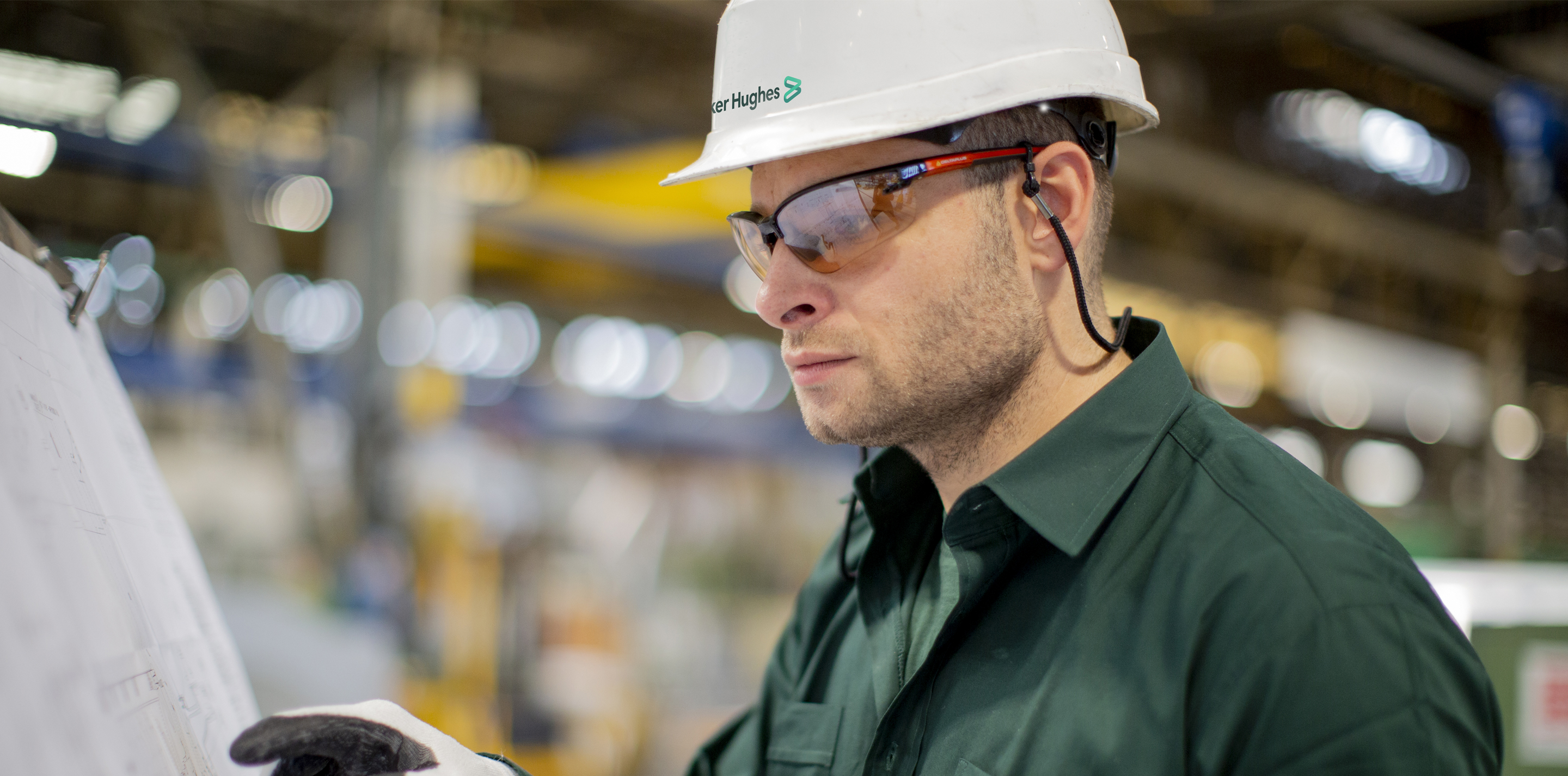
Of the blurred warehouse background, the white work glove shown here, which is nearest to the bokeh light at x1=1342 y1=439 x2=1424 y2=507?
the blurred warehouse background

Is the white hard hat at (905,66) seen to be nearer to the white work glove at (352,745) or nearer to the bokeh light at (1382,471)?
the white work glove at (352,745)

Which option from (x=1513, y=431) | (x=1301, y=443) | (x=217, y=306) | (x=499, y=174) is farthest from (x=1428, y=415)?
(x=217, y=306)

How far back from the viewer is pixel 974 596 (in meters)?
1.33

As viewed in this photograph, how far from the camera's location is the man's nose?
4.94 feet

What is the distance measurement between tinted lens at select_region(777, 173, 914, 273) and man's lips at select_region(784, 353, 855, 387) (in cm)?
12

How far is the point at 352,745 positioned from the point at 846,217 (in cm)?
85

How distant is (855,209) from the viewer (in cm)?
145

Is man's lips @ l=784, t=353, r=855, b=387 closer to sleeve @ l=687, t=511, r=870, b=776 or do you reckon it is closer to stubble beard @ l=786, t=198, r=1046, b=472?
stubble beard @ l=786, t=198, r=1046, b=472

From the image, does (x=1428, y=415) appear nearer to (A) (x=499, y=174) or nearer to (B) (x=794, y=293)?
→ (A) (x=499, y=174)

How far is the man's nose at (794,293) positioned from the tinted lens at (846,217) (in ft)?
0.08

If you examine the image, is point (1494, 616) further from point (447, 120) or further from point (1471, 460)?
point (1471, 460)

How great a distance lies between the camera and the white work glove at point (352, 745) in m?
1.05

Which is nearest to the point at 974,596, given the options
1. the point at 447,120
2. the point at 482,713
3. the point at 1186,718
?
the point at 1186,718

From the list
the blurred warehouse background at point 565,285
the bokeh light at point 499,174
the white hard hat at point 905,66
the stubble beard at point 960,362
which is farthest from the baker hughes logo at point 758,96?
the bokeh light at point 499,174
